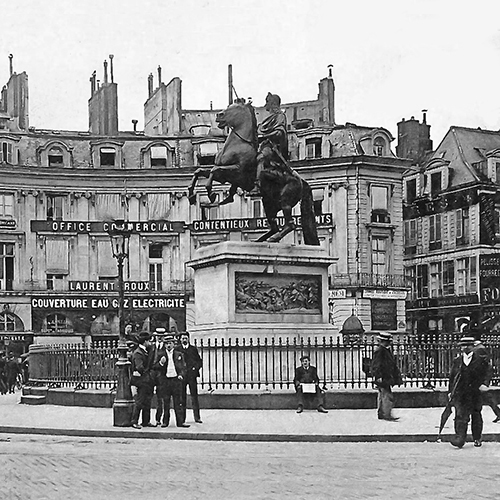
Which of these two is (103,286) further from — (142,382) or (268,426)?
(268,426)

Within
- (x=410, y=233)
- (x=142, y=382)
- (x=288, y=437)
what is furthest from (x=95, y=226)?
(x=288, y=437)

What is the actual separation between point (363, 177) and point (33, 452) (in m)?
46.8

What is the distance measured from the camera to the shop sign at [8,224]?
5909 centimetres

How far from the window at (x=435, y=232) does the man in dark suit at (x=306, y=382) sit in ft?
146

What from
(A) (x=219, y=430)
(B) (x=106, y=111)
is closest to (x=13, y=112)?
(B) (x=106, y=111)

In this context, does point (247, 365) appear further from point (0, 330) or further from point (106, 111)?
point (106, 111)

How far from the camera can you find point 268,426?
1806cm

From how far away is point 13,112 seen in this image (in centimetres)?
6450

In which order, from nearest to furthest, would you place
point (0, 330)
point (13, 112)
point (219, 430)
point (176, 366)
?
point (219, 430), point (176, 366), point (0, 330), point (13, 112)

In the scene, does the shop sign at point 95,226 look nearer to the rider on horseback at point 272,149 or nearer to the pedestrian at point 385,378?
the rider on horseback at point 272,149

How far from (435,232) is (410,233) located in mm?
2735

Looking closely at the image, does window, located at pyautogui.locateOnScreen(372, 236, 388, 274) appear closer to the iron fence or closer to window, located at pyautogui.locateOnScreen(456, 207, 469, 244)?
window, located at pyautogui.locateOnScreen(456, 207, 469, 244)

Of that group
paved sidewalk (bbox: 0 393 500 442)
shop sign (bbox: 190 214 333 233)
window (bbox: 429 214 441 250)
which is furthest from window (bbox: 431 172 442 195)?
paved sidewalk (bbox: 0 393 500 442)

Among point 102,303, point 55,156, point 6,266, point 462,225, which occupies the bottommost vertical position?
point 102,303
